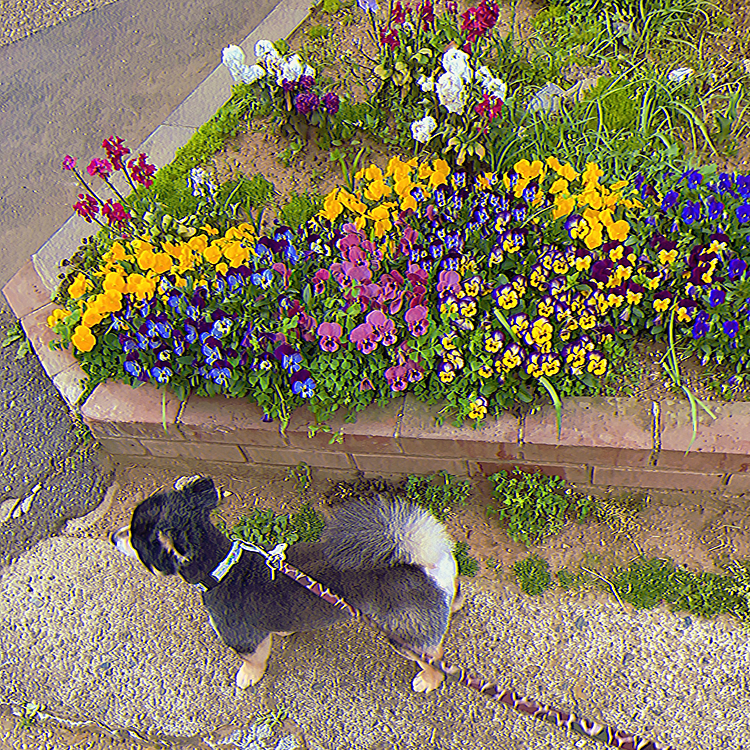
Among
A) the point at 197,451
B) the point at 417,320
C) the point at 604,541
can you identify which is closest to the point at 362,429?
the point at 417,320

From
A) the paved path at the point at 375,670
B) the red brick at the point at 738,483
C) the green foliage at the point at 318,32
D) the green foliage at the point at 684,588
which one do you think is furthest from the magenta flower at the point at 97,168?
the red brick at the point at 738,483

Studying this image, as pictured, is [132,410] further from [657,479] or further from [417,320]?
[657,479]

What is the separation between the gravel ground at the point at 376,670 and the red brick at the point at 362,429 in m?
0.69

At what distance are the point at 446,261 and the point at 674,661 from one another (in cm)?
171

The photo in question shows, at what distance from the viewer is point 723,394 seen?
2439 millimetres

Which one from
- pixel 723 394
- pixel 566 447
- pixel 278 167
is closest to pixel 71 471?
pixel 278 167

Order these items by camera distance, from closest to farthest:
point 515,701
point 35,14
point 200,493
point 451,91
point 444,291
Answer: point 200,493 < point 515,701 < point 444,291 < point 451,91 < point 35,14

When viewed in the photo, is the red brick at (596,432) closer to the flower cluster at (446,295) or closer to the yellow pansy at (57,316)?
the flower cluster at (446,295)

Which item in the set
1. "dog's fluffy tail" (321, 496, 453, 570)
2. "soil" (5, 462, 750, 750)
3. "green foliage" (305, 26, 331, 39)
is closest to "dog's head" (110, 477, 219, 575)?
"dog's fluffy tail" (321, 496, 453, 570)

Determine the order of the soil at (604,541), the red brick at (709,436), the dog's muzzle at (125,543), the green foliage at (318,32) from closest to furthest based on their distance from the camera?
the dog's muzzle at (125,543), the red brick at (709,436), the soil at (604,541), the green foliage at (318,32)

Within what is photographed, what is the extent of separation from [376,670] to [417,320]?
1351mm

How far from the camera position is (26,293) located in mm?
3246

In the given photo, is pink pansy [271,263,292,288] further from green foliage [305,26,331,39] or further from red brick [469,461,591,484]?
green foliage [305,26,331,39]

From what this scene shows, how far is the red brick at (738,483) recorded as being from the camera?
249cm
